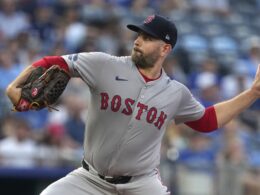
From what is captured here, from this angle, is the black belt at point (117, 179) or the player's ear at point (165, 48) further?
the player's ear at point (165, 48)

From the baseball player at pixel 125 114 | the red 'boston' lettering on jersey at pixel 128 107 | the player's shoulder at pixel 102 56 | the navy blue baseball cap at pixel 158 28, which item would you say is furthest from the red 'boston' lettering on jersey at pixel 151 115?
the navy blue baseball cap at pixel 158 28

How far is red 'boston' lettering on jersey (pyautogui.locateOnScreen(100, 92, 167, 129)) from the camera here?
217 inches

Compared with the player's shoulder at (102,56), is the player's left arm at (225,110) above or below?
below

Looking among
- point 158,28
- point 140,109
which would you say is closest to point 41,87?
point 140,109

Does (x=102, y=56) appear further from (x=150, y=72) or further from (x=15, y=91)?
(x=15, y=91)

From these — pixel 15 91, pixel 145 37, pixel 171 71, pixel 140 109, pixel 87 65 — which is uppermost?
pixel 145 37

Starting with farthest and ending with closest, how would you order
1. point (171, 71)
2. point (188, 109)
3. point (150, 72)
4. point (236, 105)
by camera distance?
point (171, 71)
point (236, 105)
point (188, 109)
point (150, 72)

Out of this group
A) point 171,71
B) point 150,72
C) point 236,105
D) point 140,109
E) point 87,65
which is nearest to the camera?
point 87,65

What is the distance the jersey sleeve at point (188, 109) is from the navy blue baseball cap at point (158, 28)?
0.42 meters

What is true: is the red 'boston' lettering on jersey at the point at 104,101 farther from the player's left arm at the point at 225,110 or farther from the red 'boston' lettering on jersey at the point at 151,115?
the player's left arm at the point at 225,110

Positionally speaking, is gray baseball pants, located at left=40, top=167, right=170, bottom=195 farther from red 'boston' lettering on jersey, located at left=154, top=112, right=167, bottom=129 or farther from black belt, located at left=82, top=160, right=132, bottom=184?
red 'boston' lettering on jersey, located at left=154, top=112, right=167, bottom=129

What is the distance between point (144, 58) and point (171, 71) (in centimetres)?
578

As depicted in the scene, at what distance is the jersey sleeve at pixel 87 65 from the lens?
215 inches

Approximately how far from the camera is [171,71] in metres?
11.4
